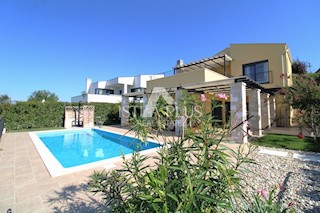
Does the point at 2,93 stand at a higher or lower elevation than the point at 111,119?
higher

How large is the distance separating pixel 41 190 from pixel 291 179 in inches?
314

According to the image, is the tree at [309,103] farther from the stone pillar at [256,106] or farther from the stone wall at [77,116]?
the stone wall at [77,116]

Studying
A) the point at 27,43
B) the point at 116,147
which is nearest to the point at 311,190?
the point at 116,147

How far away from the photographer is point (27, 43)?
1908cm

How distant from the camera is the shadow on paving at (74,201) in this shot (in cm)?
377

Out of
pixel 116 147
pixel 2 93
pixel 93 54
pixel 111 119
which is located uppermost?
pixel 93 54

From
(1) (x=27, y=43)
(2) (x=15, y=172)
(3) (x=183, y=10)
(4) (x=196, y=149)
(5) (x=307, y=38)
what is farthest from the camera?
(1) (x=27, y=43)

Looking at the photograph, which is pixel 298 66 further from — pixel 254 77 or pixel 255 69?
pixel 254 77

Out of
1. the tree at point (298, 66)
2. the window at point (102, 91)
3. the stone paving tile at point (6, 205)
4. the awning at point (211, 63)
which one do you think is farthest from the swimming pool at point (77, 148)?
the window at point (102, 91)

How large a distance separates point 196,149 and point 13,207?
16.1ft

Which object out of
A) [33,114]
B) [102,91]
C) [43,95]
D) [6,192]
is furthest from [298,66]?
[43,95]

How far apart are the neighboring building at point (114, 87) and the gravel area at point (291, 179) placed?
31395 millimetres

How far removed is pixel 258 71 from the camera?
1995 centimetres

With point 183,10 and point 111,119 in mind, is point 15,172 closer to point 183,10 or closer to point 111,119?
point 183,10
